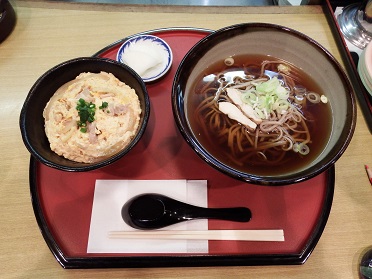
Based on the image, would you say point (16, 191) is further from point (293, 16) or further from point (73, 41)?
point (293, 16)

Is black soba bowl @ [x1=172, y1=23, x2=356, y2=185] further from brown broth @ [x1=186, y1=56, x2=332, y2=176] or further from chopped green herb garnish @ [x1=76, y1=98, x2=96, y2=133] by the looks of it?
Result: chopped green herb garnish @ [x1=76, y1=98, x2=96, y2=133]

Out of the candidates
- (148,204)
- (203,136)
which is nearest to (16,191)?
(148,204)

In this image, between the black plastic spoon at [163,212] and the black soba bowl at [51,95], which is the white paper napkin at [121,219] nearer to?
the black plastic spoon at [163,212]

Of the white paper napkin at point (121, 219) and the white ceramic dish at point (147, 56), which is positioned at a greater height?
the white ceramic dish at point (147, 56)

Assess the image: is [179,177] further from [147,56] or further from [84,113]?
[147,56]

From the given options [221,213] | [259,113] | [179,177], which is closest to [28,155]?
[179,177]

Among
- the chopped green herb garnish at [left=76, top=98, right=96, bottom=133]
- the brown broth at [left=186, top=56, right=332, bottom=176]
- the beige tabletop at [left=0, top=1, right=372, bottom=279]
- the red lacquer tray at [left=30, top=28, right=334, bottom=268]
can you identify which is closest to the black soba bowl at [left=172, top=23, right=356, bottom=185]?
the brown broth at [left=186, top=56, right=332, bottom=176]

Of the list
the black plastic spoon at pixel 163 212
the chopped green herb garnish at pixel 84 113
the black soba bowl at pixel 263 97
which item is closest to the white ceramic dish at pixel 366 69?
the black soba bowl at pixel 263 97
